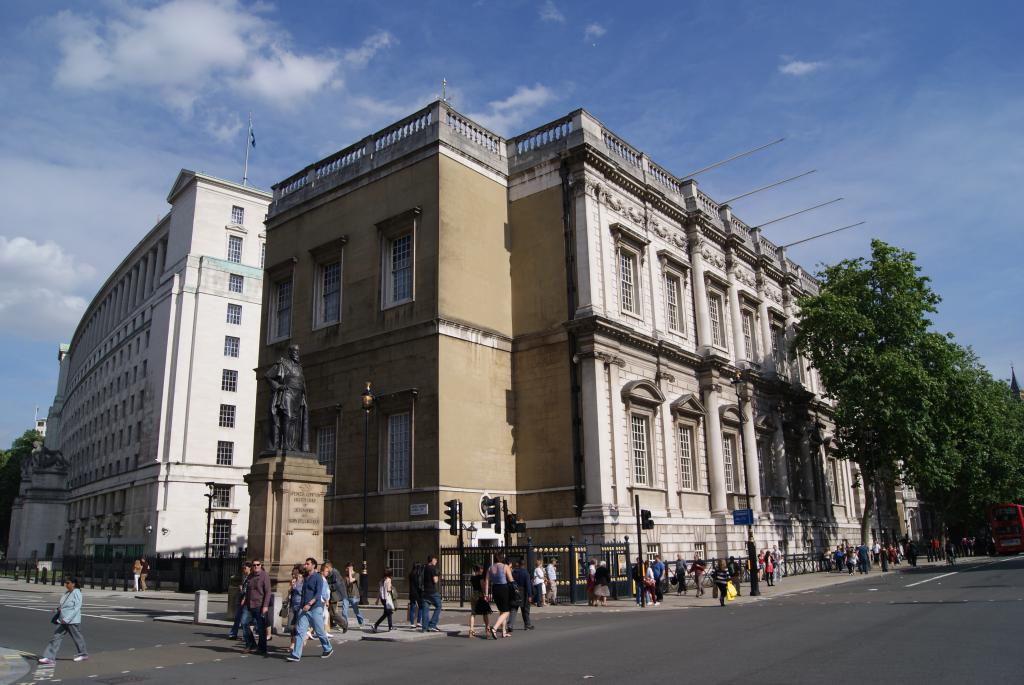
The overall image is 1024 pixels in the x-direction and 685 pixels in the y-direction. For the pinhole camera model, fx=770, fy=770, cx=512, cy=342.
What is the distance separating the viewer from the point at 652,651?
1324cm

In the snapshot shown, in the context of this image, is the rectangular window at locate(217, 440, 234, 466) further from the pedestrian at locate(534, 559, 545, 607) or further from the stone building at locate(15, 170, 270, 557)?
the pedestrian at locate(534, 559, 545, 607)

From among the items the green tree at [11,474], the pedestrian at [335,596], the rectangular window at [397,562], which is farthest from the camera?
the green tree at [11,474]

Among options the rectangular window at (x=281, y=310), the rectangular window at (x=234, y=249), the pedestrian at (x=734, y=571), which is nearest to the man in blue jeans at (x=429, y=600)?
the pedestrian at (x=734, y=571)

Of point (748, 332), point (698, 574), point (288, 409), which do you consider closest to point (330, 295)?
point (288, 409)

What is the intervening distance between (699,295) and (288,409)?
23153 mm

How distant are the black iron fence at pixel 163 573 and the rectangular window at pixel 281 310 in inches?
406

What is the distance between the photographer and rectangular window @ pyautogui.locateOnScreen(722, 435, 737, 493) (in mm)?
37250

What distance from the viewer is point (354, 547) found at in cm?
2944

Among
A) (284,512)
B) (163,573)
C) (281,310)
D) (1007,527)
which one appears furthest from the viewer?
(1007,527)

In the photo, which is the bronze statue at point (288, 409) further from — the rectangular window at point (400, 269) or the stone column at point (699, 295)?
the stone column at point (699, 295)

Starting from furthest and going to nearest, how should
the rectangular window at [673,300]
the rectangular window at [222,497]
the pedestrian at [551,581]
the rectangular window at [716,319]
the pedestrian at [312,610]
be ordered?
1. the rectangular window at [222,497]
2. the rectangular window at [716,319]
3. the rectangular window at [673,300]
4. the pedestrian at [551,581]
5. the pedestrian at [312,610]

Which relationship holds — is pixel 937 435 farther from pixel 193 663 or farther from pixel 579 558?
pixel 193 663

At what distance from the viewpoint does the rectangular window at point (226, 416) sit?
58.6m

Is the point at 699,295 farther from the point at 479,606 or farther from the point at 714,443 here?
the point at 479,606
